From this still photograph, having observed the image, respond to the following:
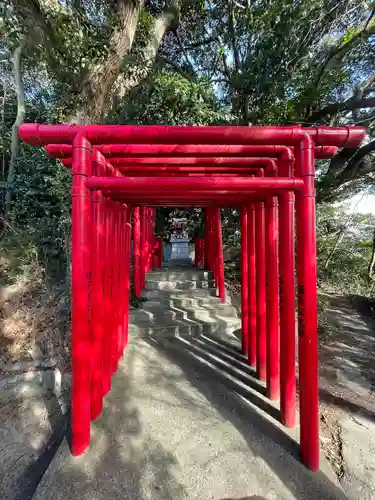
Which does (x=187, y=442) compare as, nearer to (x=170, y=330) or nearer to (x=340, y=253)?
(x=170, y=330)

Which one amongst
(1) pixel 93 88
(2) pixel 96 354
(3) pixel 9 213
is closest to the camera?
(2) pixel 96 354

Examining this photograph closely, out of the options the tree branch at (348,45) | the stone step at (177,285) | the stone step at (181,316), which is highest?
the tree branch at (348,45)

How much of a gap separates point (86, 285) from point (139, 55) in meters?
5.57

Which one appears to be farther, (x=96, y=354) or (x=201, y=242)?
(x=201, y=242)

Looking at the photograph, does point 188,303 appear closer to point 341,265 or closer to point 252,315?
point 252,315

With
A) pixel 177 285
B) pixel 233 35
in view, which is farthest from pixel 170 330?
pixel 233 35

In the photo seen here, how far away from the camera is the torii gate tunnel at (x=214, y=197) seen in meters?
2.26

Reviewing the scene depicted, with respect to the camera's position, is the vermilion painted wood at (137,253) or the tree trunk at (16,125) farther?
the tree trunk at (16,125)

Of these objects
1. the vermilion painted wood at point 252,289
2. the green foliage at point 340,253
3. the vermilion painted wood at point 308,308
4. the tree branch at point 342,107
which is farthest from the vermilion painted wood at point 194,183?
the green foliage at point 340,253

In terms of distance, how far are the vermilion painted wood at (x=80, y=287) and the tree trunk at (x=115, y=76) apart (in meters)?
3.40

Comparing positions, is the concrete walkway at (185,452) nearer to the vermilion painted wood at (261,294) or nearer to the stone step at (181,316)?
the vermilion painted wood at (261,294)

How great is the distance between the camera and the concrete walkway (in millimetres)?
1999

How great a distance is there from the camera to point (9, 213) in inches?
259

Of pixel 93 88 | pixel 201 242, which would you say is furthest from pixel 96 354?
pixel 201 242
